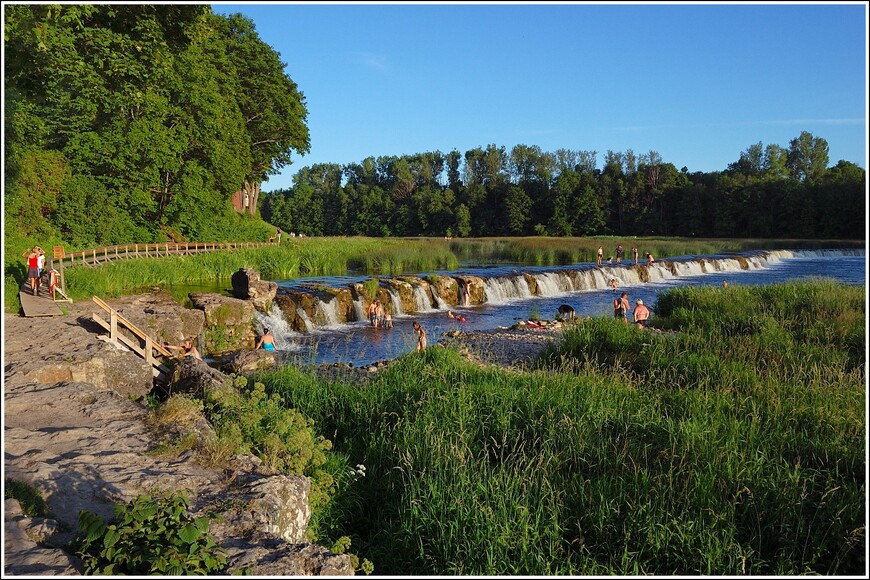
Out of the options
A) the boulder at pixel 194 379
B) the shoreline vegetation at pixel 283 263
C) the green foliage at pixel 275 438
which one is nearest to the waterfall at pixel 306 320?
the shoreline vegetation at pixel 283 263

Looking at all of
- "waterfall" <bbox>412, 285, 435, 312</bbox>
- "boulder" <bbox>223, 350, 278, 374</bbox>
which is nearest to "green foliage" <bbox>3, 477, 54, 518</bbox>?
"boulder" <bbox>223, 350, 278, 374</bbox>

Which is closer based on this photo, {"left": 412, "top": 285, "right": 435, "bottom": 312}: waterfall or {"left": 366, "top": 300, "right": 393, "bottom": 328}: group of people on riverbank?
{"left": 366, "top": 300, "right": 393, "bottom": 328}: group of people on riverbank

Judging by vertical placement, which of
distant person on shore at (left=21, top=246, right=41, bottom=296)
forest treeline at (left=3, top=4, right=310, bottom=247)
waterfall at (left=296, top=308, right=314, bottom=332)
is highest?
forest treeline at (left=3, top=4, right=310, bottom=247)

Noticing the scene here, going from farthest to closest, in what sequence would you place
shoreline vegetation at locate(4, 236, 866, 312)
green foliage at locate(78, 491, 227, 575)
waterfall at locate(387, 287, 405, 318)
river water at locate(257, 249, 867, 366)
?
waterfall at locate(387, 287, 405, 318) → shoreline vegetation at locate(4, 236, 866, 312) → river water at locate(257, 249, 867, 366) → green foliage at locate(78, 491, 227, 575)

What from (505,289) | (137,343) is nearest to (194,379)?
(137,343)

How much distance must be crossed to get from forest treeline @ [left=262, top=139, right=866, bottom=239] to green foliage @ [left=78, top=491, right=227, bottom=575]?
183 feet

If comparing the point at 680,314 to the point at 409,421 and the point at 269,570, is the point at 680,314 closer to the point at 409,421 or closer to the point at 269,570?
the point at 409,421

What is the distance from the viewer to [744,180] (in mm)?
66938

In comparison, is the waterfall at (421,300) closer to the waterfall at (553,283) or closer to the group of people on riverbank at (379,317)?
the group of people on riverbank at (379,317)

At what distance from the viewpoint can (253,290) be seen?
19.5m

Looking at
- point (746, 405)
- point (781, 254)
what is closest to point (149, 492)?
point (746, 405)

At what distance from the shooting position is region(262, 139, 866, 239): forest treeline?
64812 mm

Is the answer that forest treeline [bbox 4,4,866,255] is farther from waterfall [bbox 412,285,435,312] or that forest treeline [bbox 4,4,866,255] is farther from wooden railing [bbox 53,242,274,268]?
waterfall [bbox 412,285,435,312]

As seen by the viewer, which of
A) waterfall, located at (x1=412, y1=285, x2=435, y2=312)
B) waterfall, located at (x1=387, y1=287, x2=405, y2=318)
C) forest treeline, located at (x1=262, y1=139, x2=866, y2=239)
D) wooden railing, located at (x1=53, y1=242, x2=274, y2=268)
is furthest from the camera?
forest treeline, located at (x1=262, y1=139, x2=866, y2=239)
